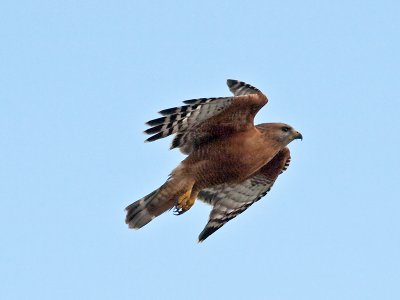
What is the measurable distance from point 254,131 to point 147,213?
2.08 meters

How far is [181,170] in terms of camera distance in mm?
16250

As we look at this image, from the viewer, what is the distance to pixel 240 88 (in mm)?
16500

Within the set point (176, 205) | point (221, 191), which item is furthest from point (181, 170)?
point (221, 191)

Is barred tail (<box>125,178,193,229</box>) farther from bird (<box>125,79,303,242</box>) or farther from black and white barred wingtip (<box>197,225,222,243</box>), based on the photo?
black and white barred wingtip (<box>197,225,222,243</box>)

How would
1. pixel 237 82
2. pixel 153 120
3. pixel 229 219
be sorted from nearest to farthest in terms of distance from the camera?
pixel 153 120 < pixel 237 82 < pixel 229 219

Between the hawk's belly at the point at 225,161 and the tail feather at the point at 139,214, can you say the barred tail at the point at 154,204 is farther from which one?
the hawk's belly at the point at 225,161

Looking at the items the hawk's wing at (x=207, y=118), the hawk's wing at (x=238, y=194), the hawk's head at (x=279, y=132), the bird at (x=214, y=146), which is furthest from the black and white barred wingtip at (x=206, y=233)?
the hawk's head at (x=279, y=132)

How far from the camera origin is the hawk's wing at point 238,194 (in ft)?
57.8

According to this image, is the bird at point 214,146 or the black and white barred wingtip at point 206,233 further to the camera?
the black and white barred wingtip at point 206,233

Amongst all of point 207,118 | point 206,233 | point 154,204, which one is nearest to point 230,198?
point 206,233

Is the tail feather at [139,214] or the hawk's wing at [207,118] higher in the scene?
the hawk's wing at [207,118]

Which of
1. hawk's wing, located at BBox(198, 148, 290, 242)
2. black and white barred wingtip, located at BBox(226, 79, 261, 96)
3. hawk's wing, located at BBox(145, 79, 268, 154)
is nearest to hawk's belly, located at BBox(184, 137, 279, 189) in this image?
hawk's wing, located at BBox(145, 79, 268, 154)

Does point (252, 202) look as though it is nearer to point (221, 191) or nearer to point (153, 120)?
point (221, 191)

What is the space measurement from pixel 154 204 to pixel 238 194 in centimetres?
208
